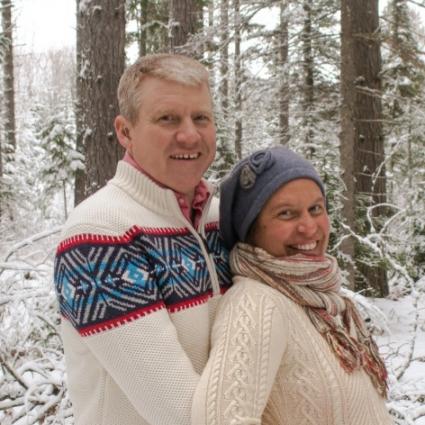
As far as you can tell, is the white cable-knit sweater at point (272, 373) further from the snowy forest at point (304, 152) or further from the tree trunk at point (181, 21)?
the tree trunk at point (181, 21)

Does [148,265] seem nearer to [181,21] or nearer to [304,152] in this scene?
[181,21]

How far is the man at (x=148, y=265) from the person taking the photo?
149 cm

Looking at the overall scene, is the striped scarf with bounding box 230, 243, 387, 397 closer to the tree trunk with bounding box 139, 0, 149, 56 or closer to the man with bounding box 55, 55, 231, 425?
the man with bounding box 55, 55, 231, 425

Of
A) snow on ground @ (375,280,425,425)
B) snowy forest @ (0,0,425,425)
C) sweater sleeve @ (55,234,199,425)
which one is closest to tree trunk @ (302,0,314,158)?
snowy forest @ (0,0,425,425)

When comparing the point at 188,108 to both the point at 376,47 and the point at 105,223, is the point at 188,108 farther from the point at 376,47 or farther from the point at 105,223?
the point at 376,47

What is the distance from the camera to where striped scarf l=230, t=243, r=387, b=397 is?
1.82 meters

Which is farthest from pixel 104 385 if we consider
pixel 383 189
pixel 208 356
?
pixel 383 189

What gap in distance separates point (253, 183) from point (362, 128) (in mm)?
7680

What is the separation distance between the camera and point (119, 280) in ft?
4.94

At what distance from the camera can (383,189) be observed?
9.10 metres

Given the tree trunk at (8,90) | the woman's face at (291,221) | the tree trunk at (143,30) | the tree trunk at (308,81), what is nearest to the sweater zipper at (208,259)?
the woman's face at (291,221)

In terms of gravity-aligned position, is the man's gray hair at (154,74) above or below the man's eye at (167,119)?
above

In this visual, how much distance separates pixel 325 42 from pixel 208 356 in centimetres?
1036

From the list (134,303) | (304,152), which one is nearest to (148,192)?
(134,303)
